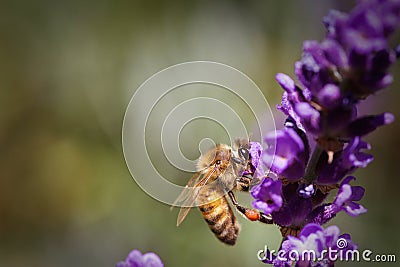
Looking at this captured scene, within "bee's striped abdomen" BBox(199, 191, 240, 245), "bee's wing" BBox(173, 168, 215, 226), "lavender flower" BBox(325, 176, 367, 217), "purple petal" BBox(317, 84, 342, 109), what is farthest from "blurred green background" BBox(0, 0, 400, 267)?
"purple petal" BBox(317, 84, 342, 109)

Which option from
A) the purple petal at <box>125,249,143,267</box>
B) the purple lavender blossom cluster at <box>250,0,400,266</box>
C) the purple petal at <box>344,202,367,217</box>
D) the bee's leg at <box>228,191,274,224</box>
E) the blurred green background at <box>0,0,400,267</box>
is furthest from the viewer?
the blurred green background at <box>0,0,400,267</box>

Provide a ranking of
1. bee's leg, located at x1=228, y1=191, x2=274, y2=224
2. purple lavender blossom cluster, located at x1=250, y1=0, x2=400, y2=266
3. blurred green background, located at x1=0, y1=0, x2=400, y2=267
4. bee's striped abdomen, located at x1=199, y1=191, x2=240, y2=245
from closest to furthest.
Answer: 1. purple lavender blossom cluster, located at x1=250, y1=0, x2=400, y2=266
2. bee's leg, located at x1=228, y1=191, x2=274, y2=224
3. bee's striped abdomen, located at x1=199, y1=191, x2=240, y2=245
4. blurred green background, located at x1=0, y1=0, x2=400, y2=267

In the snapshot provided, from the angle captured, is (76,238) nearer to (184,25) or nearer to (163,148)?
(163,148)

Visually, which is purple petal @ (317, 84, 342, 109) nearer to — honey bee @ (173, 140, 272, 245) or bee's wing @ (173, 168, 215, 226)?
honey bee @ (173, 140, 272, 245)

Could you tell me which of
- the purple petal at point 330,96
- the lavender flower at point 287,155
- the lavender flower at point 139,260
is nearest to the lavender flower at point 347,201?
the lavender flower at point 287,155

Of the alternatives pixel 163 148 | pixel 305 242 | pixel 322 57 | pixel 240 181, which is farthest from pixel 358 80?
pixel 163 148

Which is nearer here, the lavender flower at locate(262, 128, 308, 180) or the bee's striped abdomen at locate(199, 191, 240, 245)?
the lavender flower at locate(262, 128, 308, 180)

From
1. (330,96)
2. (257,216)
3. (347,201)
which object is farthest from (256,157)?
(330,96)

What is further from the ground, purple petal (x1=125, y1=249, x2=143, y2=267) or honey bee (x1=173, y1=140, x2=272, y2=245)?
honey bee (x1=173, y1=140, x2=272, y2=245)

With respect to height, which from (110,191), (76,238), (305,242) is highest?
(110,191)
